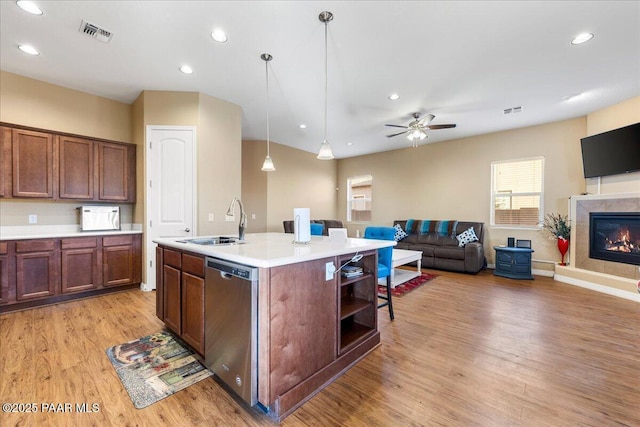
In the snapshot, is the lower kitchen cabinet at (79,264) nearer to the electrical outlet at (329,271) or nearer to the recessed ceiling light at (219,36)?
the recessed ceiling light at (219,36)

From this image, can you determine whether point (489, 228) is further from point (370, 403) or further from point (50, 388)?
point (50, 388)

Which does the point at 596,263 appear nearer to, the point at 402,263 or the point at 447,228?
the point at 447,228

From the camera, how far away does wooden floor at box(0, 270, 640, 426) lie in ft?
5.06

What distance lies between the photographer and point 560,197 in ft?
16.2

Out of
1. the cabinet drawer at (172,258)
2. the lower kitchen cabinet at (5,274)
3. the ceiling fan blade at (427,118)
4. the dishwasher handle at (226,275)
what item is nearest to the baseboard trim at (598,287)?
the ceiling fan blade at (427,118)

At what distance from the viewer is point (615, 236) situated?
161 inches

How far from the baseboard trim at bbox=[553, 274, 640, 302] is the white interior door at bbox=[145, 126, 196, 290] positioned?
250 inches

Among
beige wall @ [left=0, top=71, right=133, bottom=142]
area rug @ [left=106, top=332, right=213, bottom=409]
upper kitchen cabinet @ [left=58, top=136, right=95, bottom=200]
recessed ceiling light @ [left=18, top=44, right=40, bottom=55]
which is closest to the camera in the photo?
area rug @ [left=106, top=332, right=213, bottom=409]

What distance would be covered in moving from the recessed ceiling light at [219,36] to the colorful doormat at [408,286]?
372 cm

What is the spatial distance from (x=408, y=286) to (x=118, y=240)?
4.49 meters

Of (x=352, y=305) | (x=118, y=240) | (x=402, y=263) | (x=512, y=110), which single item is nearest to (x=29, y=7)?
(x=118, y=240)

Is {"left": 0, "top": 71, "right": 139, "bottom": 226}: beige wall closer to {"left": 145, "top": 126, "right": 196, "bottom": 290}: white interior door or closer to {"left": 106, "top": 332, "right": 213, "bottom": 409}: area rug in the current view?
{"left": 145, "top": 126, "right": 196, "bottom": 290}: white interior door

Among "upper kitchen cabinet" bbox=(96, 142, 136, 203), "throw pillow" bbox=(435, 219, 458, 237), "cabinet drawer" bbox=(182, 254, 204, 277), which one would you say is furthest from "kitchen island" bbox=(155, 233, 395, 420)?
"throw pillow" bbox=(435, 219, 458, 237)

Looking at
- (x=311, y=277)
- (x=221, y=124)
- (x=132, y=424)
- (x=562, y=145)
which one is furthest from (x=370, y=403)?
(x=562, y=145)
